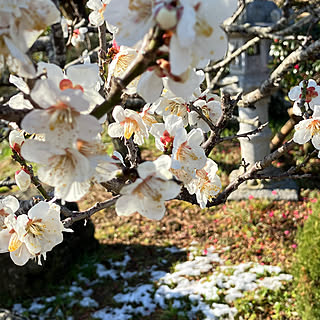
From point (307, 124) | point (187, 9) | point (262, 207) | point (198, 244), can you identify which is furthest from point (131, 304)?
point (187, 9)

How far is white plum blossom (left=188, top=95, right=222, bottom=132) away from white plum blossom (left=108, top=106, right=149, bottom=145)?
248 millimetres

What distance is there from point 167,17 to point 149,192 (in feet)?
1.06

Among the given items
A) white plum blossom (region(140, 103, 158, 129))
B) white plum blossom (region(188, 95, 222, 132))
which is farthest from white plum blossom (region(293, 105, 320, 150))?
white plum blossom (region(140, 103, 158, 129))

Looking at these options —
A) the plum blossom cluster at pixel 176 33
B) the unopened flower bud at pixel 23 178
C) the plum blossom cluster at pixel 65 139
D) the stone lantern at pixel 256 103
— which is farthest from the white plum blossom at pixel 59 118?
the stone lantern at pixel 256 103

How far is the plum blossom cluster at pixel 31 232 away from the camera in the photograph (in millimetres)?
1087

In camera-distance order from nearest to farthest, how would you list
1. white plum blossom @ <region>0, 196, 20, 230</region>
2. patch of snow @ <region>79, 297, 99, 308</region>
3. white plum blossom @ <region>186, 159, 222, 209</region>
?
white plum blossom @ <region>0, 196, 20, 230</region>, white plum blossom @ <region>186, 159, 222, 209</region>, patch of snow @ <region>79, 297, 99, 308</region>

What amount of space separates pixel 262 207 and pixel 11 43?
4551 mm

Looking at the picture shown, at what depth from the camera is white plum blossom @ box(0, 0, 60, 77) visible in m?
0.56

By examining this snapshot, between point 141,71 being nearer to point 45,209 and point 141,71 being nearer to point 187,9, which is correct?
point 187,9

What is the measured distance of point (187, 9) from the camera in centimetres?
53

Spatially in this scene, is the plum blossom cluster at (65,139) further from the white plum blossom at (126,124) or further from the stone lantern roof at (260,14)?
the stone lantern roof at (260,14)

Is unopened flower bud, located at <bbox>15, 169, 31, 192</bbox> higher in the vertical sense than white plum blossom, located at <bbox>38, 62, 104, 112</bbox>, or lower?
lower

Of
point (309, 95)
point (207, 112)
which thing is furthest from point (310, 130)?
point (207, 112)

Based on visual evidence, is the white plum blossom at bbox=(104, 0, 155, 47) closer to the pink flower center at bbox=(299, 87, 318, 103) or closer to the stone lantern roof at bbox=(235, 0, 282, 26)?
the pink flower center at bbox=(299, 87, 318, 103)
